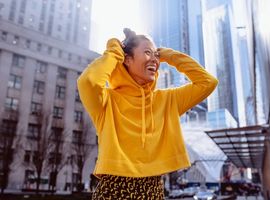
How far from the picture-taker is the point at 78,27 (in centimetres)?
3188

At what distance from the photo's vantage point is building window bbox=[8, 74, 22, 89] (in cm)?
2056

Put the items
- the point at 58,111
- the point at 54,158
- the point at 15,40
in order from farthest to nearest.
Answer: the point at 58,111 < the point at 15,40 < the point at 54,158

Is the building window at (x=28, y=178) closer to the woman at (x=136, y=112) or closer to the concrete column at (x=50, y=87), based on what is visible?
the concrete column at (x=50, y=87)

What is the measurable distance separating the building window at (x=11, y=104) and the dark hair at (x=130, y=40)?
20472 millimetres

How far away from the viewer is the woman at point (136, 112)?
0.85 metres

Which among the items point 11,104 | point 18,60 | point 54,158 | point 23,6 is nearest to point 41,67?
point 18,60

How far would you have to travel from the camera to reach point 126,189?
0.85 metres

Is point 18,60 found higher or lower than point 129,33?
higher

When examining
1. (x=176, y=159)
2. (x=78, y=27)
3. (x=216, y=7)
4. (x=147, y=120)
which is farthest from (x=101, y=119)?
(x=78, y=27)

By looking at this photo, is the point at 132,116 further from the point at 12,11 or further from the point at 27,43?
the point at 12,11

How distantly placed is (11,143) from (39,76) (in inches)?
337

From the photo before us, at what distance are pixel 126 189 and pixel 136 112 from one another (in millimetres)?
245

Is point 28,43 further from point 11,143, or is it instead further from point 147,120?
point 147,120

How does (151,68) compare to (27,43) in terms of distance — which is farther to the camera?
(27,43)
